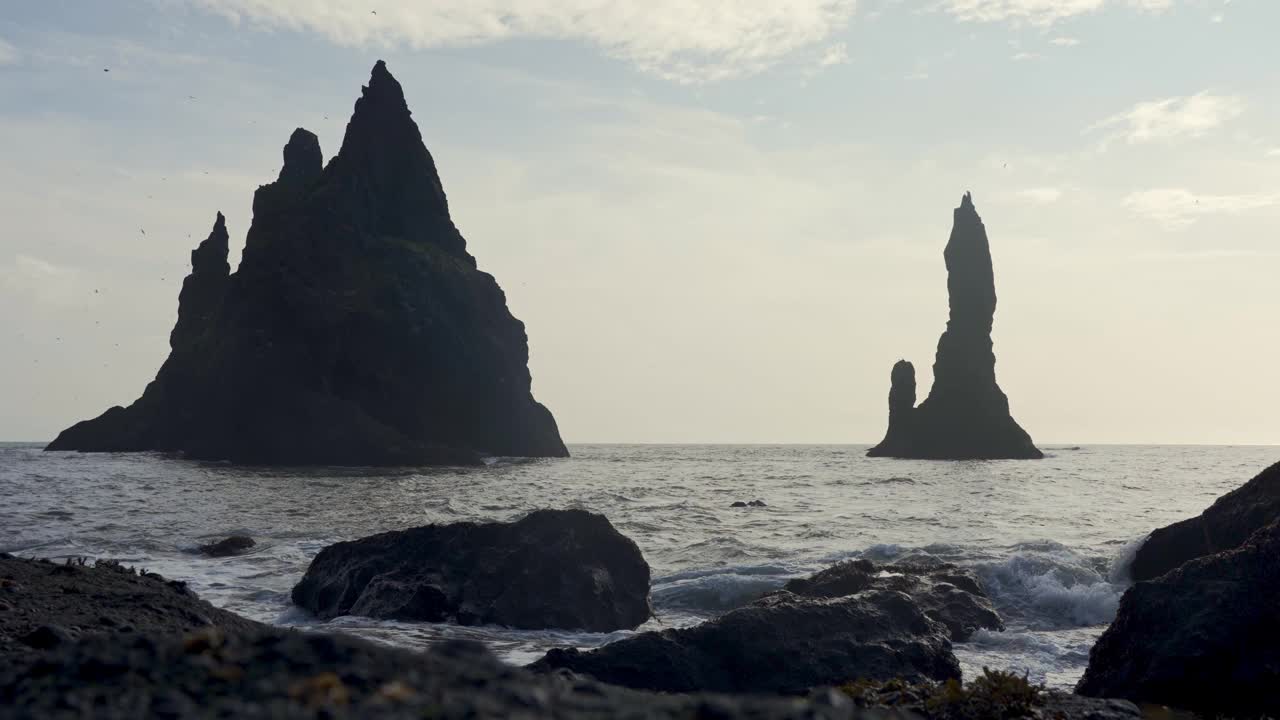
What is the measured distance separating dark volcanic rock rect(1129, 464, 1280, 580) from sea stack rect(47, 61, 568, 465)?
72.8 m

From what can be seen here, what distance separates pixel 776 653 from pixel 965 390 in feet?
391

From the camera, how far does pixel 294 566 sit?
1944cm

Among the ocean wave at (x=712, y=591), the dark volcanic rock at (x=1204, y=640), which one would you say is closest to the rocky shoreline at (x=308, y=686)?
the dark volcanic rock at (x=1204, y=640)

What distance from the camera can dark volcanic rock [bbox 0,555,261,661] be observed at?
30.0ft

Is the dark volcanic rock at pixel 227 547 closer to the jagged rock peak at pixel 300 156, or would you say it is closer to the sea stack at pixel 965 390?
the jagged rock peak at pixel 300 156

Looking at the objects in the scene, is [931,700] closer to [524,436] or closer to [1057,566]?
[1057,566]

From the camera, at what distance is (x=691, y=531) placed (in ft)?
85.6

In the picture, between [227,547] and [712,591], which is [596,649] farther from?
[227,547]

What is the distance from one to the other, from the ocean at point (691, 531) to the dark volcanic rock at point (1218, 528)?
2.75 ft

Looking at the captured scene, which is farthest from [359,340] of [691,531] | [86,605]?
[86,605]

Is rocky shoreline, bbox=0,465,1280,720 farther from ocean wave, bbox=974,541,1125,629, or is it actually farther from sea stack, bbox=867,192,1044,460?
sea stack, bbox=867,192,1044,460

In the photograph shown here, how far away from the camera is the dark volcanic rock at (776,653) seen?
9922mm

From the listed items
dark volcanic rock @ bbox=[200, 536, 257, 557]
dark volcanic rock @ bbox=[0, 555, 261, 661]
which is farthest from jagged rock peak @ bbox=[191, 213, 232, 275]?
dark volcanic rock @ bbox=[0, 555, 261, 661]

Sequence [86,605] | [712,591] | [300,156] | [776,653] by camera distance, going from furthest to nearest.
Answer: [300,156] → [712,591] → [86,605] → [776,653]
